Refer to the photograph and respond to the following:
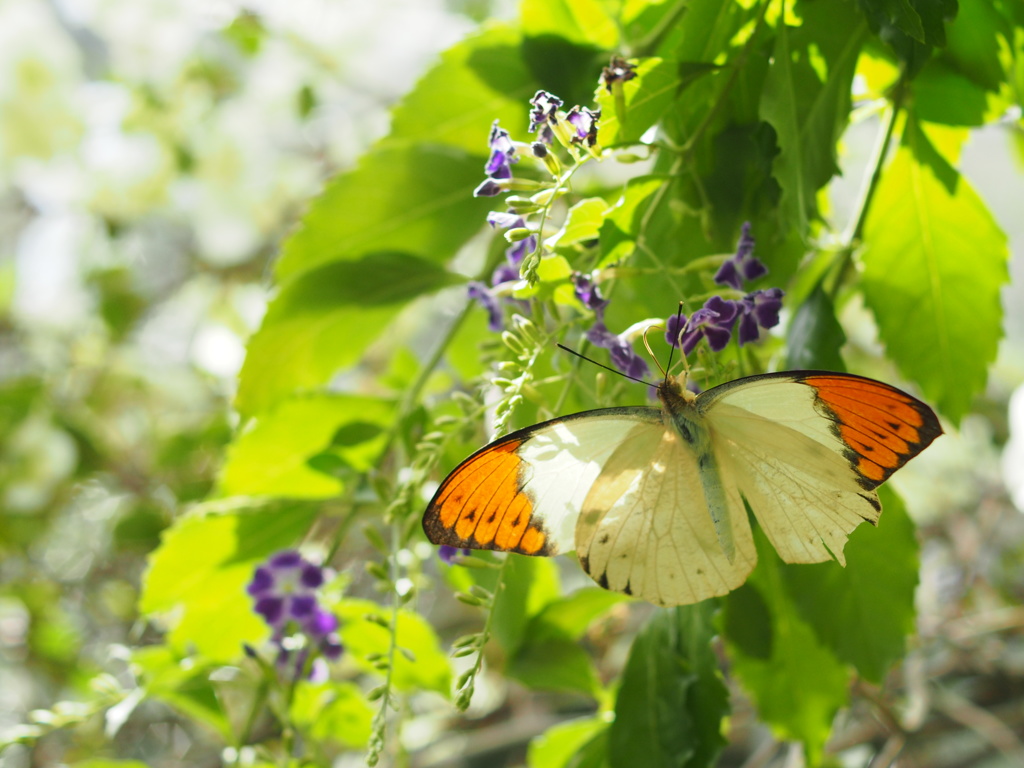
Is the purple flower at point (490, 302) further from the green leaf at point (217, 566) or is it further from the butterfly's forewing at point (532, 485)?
the green leaf at point (217, 566)

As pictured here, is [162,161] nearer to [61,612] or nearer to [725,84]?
[61,612]

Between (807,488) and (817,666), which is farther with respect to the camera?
(817,666)

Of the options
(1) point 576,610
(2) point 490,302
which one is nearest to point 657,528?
(2) point 490,302

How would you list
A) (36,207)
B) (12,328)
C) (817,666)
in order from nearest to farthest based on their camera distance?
1. (817,666)
2. (12,328)
3. (36,207)

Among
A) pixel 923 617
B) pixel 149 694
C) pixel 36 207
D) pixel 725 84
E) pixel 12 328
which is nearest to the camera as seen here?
pixel 725 84

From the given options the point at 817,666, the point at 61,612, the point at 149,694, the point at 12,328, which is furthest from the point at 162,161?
the point at 817,666

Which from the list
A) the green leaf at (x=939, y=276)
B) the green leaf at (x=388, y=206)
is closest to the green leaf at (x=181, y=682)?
the green leaf at (x=388, y=206)
